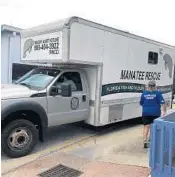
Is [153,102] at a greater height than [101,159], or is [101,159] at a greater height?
[153,102]

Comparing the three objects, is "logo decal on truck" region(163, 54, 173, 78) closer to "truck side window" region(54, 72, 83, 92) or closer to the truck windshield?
"truck side window" region(54, 72, 83, 92)

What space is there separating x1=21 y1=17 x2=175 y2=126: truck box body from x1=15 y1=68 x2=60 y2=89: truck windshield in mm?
273

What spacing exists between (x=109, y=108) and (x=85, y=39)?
2.05m

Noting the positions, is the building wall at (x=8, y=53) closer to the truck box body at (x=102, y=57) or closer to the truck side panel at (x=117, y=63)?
the truck box body at (x=102, y=57)

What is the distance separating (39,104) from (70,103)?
3.10ft

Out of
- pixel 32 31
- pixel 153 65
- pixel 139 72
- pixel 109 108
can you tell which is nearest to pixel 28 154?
pixel 109 108

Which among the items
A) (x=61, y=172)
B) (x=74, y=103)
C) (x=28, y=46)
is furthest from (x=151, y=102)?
(x=28, y=46)

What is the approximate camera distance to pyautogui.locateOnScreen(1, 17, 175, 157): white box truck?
5785 millimetres

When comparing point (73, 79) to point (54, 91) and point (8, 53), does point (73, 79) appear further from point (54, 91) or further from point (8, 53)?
point (8, 53)

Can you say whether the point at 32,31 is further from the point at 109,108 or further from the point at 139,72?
the point at 139,72

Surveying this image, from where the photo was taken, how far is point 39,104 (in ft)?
19.8

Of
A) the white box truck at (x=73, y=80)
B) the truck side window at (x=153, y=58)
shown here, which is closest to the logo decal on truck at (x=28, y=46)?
the white box truck at (x=73, y=80)

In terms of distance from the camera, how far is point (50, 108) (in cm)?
630

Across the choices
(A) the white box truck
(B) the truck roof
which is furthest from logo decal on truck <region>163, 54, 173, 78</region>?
(B) the truck roof
